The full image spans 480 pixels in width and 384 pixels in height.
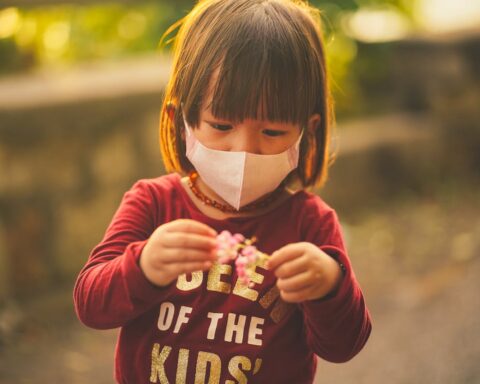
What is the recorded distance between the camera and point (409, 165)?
5203 millimetres

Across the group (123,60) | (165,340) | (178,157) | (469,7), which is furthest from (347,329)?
(469,7)

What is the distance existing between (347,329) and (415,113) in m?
4.20

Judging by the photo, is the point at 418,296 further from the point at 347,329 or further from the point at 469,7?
the point at 469,7

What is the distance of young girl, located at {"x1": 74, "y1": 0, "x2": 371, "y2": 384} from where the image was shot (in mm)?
1437

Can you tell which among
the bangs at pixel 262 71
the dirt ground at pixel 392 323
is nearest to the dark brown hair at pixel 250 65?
the bangs at pixel 262 71

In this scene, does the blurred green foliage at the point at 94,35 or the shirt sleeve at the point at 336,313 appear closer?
the shirt sleeve at the point at 336,313

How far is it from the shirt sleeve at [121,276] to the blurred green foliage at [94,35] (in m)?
3.01

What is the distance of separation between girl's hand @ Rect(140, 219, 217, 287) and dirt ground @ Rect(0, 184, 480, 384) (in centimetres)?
197

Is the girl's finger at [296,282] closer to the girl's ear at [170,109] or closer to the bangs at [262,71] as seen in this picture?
the bangs at [262,71]

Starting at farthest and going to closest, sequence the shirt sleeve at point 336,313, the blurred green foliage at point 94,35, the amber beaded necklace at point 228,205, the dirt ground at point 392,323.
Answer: the blurred green foliage at point 94,35 → the dirt ground at point 392,323 → the amber beaded necklace at point 228,205 → the shirt sleeve at point 336,313

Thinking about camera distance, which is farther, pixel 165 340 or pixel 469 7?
pixel 469 7

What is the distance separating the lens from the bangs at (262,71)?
1.45 metres

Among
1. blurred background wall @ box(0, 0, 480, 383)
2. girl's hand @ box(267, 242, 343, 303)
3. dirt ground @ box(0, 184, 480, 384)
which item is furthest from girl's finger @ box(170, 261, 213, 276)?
dirt ground @ box(0, 184, 480, 384)

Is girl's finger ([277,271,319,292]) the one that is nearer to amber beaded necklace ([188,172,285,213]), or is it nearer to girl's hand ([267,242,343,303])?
girl's hand ([267,242,343,303])
